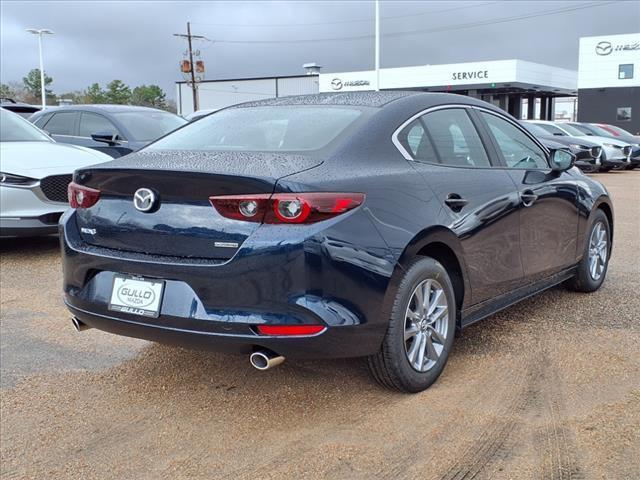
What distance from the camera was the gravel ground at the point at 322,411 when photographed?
9.51ft

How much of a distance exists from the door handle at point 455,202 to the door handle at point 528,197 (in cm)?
73

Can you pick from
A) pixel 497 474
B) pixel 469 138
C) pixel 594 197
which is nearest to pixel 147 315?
pixel 497 474

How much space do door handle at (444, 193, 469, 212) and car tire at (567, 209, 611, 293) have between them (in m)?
→ 1.97

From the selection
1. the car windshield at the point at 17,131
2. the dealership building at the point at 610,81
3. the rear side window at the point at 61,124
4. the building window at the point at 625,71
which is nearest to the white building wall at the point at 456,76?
the dealership building at the point at 610,81

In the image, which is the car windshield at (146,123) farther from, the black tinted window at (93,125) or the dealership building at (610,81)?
the dealership building at (610,81)

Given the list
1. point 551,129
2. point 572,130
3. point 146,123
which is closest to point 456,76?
point 572,130

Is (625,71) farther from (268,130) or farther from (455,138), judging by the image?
(268,130)

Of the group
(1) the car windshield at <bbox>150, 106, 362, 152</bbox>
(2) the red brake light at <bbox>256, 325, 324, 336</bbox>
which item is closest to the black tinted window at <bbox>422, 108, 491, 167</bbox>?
(1) the car windshield at <bbox>150, 106, 362, 152</bbox>

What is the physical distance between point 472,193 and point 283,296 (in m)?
1.51

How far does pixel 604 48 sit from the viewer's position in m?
46.8

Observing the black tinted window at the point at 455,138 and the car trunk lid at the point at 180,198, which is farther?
the black tinted window at the point at 455,138

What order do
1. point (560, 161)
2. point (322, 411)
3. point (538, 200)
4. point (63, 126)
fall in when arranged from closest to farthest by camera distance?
point (322, 411) < point (538, 200) < point (560, 161) < point (63, 126)

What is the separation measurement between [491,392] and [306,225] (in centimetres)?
142

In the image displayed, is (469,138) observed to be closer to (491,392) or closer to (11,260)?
(491,392)
